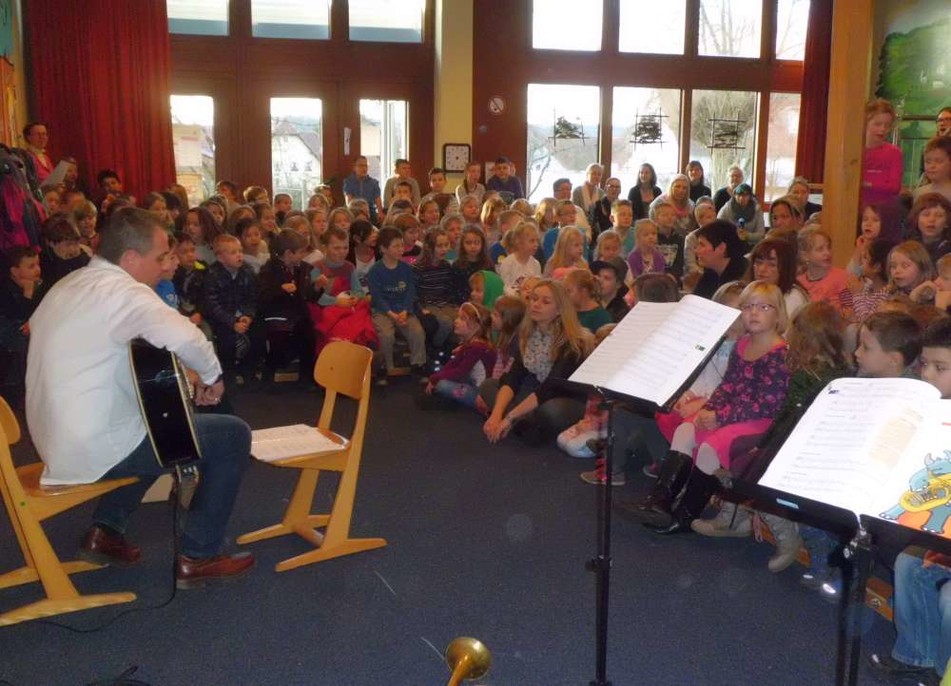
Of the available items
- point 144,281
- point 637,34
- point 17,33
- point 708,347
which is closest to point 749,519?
point 708,347

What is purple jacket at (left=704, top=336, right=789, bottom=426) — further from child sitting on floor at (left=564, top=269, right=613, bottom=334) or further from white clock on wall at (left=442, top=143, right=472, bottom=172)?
white clock on wall at (left=442, top=143, right=472, bottom=172)

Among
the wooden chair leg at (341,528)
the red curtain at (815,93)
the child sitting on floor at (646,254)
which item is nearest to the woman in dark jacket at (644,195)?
the child sitting on floor at (646,254)

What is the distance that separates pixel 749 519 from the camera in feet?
11.9

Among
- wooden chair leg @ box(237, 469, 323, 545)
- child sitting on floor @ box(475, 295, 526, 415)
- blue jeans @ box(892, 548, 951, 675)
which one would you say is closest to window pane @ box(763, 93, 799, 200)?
child sitting on floor @ box(475, 295, 526, 415)

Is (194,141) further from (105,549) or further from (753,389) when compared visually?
(753,389)

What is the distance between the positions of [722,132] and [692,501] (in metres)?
9.86

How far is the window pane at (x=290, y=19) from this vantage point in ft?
36.4

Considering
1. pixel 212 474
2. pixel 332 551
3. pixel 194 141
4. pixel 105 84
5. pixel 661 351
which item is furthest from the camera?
pixel 194 141

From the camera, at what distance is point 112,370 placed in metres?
2.89

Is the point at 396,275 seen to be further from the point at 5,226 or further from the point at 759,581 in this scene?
the point at 759,581

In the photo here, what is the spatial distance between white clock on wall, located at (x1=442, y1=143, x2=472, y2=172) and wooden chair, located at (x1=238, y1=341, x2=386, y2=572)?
8.07 meters

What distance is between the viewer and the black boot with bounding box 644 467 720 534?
3615mm

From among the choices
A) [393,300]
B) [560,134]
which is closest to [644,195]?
[560,134]

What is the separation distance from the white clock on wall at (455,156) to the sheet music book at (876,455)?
32.3 feet
